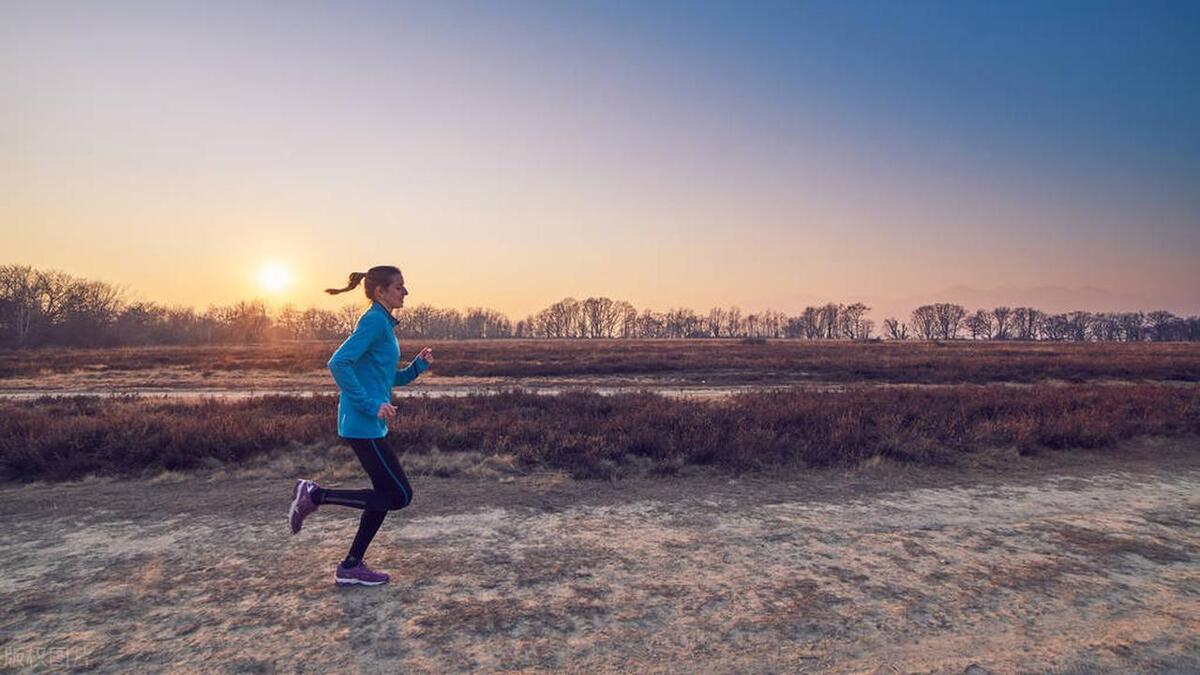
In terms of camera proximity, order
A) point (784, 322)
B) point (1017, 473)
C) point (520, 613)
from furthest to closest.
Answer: point (784, 322) → point (1017, 473) → point (520, 613)

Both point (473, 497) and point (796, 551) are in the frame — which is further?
point (473, 497)

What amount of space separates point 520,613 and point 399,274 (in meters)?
2.43

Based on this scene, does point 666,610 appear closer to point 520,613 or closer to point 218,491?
point 520,613

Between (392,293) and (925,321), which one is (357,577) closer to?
(392,293)

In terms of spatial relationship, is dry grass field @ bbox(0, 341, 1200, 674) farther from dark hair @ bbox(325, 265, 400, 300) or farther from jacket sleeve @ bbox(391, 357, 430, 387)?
dark hair @ bbox(325, 265, 400, 300)

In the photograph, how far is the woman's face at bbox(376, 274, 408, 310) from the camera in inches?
153

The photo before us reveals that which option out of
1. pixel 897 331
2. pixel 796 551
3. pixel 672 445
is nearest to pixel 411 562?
pixel 796 551

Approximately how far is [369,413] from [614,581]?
85.4 inches

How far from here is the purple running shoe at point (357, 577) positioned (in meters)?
4.02

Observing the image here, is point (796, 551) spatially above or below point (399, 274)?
below

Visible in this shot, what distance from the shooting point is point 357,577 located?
13.2 ft

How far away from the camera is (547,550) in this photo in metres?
4.93

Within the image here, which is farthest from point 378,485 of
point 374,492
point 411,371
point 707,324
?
point 707,324

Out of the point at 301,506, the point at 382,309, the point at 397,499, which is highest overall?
the point at 382,309
